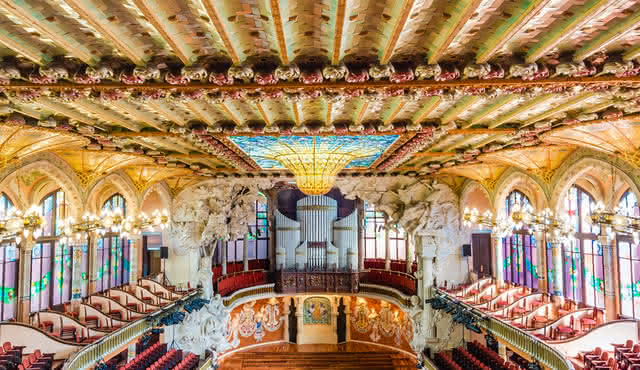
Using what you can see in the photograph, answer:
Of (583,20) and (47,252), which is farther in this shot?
(47,252)

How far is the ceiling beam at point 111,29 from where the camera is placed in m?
4.05

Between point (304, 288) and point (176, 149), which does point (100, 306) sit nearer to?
point (176, 149)

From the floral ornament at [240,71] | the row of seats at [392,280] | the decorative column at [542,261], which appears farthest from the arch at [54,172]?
the decorative column at [542,261]

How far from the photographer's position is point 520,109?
838 cm

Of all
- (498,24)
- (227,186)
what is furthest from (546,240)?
(498,24)

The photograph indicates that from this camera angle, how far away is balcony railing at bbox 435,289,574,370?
37.6ft

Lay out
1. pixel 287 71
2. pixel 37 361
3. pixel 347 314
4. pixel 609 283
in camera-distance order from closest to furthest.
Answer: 1. pixel 287 71
2. pixel 37 361
3. pixel 609 283
4. pixel 347 314

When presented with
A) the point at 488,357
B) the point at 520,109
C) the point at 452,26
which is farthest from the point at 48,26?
the point at 488,357

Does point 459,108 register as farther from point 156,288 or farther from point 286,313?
point 286,313

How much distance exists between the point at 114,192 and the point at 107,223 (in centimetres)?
1459

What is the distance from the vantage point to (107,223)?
1138 centimetres

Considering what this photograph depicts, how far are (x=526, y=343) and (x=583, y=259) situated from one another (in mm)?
9273

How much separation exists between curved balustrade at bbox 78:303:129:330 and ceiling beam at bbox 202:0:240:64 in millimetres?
13413

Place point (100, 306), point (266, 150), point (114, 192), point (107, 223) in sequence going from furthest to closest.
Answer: point (114, 192) → point (100, 306) → point (266, 150) → point (107, 223)
